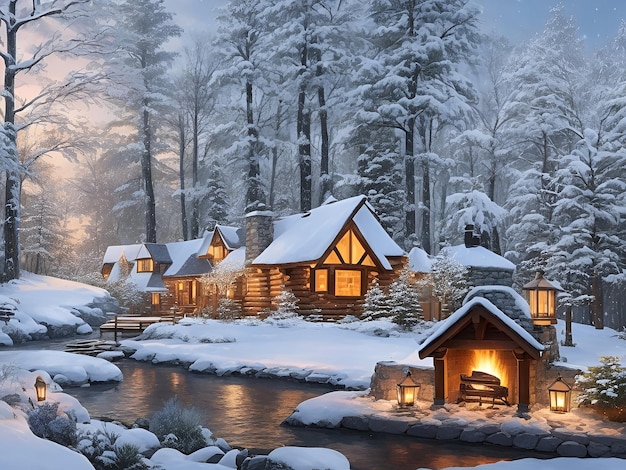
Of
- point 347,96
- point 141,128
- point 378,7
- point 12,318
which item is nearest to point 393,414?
point 12,318

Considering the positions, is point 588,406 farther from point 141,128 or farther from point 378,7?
point 141,128

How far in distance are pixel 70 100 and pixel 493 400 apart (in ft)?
92.6

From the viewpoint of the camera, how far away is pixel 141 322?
33.1 m

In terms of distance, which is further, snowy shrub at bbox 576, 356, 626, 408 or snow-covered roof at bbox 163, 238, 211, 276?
snow-covered roof at bbox 163, 238, 211, 276

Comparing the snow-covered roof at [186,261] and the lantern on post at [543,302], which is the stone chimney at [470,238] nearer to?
the lantern on post at [543,302]

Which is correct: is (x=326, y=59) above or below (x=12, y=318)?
above

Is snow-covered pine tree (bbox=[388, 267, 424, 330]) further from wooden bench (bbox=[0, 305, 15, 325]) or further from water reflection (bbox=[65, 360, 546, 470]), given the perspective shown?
wooden bench (bbox=[0, 305, 15, 325])

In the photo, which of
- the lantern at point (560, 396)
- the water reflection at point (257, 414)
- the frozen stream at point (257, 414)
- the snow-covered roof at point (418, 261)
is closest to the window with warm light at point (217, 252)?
the snow-covered roof at point (418, 261)

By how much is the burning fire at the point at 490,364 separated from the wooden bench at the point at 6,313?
2214 cm

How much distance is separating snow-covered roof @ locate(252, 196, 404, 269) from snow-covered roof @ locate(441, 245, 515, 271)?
10.2 feet

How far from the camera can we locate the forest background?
108 feet

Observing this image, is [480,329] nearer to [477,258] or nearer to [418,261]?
[477,258]

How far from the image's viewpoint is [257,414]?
14977 mm

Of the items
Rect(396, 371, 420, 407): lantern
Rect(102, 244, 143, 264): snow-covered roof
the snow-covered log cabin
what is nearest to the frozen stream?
Rect(396, 371, 420, 407): lantern
